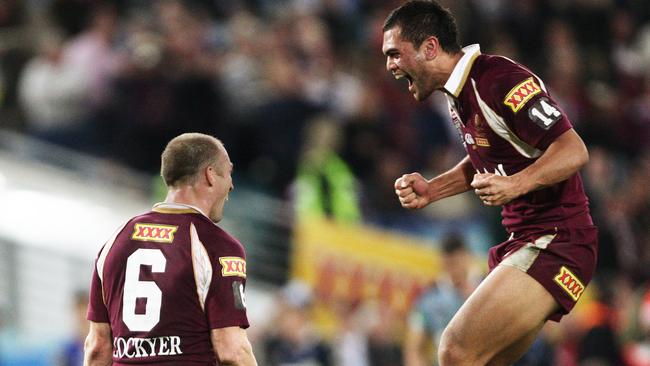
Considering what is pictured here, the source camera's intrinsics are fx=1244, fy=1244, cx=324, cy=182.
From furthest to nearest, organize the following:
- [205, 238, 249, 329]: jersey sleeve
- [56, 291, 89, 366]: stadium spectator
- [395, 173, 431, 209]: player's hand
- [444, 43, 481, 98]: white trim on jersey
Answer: [56, 291, 89, 366]: stadium spectator < [395, 173, 431, 209]: player's hand < [444, 43, 481, 98]: white trim on jersey < [205, 238, 249, 329]: jersey sleeve

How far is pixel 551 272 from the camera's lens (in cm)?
573

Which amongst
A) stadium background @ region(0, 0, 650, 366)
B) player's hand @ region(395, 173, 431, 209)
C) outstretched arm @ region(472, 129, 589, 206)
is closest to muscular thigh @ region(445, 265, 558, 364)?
outstretched arm @ region(472, 129, 589, 206)

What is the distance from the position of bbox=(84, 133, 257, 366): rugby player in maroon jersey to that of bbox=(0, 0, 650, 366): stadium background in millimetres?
5207

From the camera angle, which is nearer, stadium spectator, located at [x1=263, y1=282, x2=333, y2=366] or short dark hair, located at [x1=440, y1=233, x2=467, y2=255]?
short dark hair, located at [x1=440, y1=233, x2=467, y2=255]

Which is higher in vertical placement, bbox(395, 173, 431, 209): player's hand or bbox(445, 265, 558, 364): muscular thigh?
bbox(395, 173, 431, 209): player's hand

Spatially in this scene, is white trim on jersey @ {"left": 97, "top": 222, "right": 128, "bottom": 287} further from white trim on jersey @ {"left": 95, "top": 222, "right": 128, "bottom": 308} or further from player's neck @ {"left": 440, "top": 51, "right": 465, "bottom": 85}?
player's neck @ {"left": 440, "top": 51, "right": 465, "bottom": 85}

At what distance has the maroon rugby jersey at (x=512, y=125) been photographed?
5.56 meters

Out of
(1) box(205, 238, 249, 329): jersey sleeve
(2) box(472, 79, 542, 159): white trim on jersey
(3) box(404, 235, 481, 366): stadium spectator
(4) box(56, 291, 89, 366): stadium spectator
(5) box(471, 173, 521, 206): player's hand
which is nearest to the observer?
(5) box(471, 173, 521, 206): player's hand

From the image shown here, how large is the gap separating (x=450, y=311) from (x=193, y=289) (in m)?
4.01

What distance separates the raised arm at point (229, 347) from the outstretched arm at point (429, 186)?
3.75 feet

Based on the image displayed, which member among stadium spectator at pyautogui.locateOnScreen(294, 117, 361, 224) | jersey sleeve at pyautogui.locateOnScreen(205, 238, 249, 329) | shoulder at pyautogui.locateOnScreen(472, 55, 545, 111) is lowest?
jersey sleeve at pyautogui.locateOnScreen(205, 238, 249, 329)

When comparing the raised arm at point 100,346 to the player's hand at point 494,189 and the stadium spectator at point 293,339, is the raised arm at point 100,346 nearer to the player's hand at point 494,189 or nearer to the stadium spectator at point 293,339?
the player's hand at point 494,189

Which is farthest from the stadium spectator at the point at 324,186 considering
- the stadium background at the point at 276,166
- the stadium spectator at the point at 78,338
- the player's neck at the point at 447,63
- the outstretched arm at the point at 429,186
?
the player's neck at the point at 447,63

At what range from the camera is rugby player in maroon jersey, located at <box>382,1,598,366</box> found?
18.3 feet
